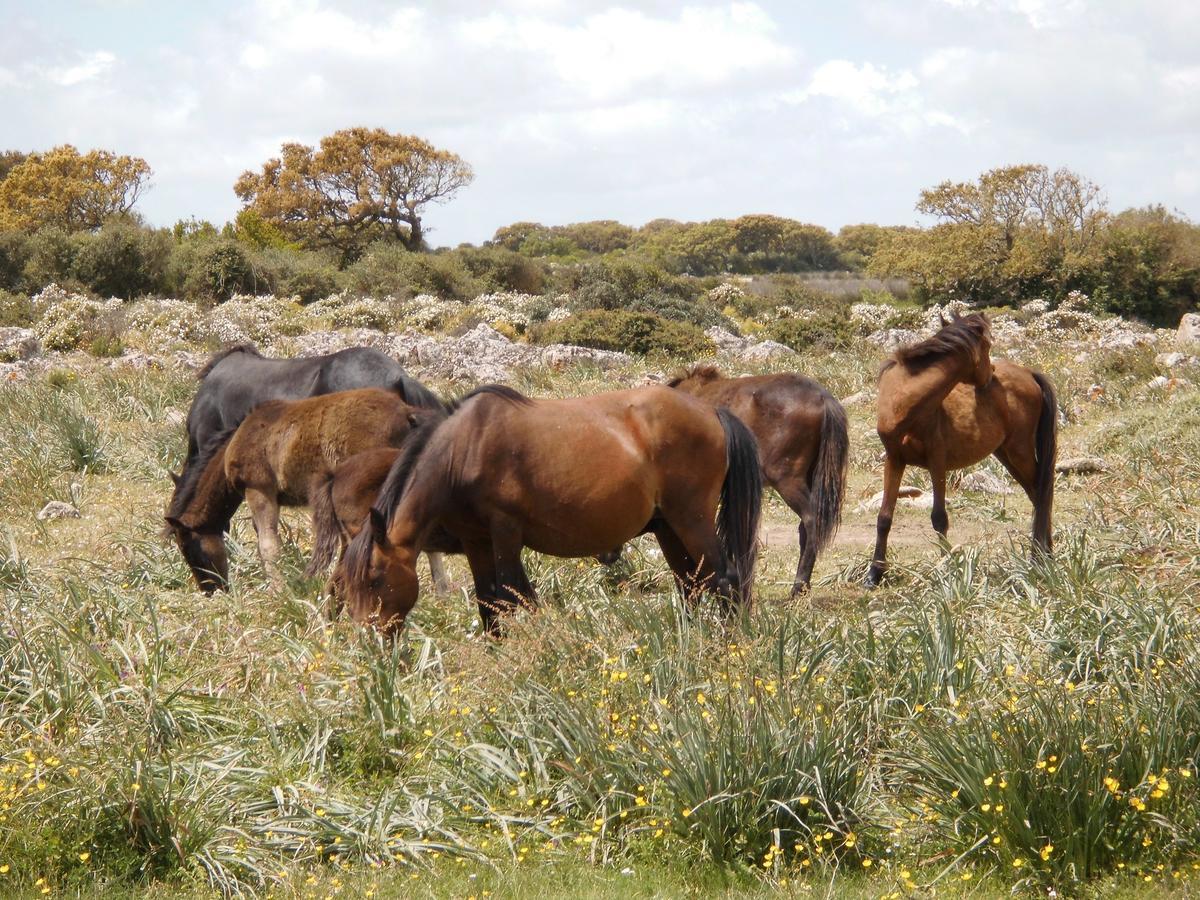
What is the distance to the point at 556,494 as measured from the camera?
699 centimetres

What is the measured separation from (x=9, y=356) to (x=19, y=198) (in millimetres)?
32743

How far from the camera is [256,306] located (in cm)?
3152

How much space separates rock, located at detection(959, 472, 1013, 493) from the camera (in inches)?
513

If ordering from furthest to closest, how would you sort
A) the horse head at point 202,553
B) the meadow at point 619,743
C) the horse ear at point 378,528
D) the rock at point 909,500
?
the rock at point 909,500
the horse head at point 202,553
the horse ear at point 378,528
the meadow at point 619,743

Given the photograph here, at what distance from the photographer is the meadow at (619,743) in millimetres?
4789

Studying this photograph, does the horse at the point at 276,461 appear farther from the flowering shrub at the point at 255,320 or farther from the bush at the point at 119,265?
the bush at the point at 119,265

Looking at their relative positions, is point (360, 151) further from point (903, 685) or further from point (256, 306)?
point (903, 685)

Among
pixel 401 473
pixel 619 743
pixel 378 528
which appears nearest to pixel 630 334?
pixel 401 473

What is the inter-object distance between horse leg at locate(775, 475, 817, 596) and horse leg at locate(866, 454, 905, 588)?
0.47 m

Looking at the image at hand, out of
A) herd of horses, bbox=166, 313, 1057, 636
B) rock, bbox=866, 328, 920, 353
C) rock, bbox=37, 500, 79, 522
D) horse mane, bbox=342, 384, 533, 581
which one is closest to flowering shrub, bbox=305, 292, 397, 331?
rock, bbox=866, 328, 920, 353

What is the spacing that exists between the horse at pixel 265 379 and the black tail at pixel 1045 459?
5584 millimetres

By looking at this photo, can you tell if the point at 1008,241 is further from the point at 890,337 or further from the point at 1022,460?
the point at 1022,460

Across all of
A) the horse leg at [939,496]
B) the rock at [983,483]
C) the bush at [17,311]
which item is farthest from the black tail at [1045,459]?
the bush at [17,311]

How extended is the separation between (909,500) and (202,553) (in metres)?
7.44
